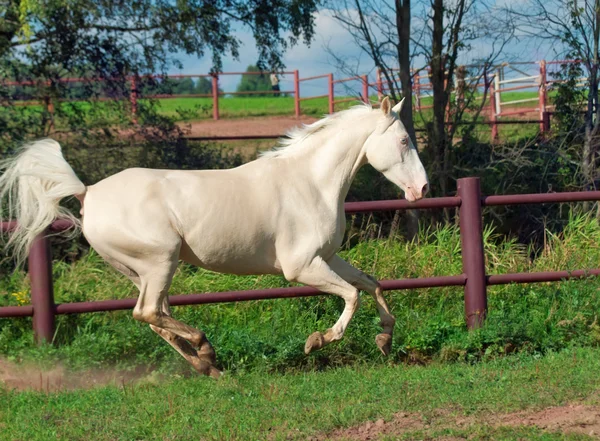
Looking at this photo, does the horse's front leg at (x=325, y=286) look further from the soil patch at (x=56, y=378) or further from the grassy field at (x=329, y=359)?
the soil patch at (x=56, y=378)

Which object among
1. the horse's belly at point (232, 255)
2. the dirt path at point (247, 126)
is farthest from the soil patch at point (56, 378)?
the dirt path at point (247, 126)

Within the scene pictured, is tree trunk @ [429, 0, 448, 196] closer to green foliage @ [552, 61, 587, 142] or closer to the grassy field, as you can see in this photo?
green foliage @ [552, 61, 587, 142]

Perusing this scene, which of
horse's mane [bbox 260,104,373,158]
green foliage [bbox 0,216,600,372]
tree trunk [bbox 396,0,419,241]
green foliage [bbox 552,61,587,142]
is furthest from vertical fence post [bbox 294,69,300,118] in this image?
horse's mane [bbox 260,104,373,158]

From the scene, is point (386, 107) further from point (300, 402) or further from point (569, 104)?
point (569, 104)

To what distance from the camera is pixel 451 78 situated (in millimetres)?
11961

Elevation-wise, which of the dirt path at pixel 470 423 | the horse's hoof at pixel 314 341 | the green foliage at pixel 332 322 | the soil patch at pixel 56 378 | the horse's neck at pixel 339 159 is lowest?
the soil patch at pixel 56 378

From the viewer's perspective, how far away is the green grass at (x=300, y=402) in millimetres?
4523

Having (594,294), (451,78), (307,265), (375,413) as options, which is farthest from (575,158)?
(375,413)

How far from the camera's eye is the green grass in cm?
452

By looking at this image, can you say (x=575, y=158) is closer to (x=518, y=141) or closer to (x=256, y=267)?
(x=518, y=141)

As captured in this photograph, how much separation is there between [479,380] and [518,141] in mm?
8825

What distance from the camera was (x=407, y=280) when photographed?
6.89m

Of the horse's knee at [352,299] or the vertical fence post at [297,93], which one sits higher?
the vertical fence post at [297,93]

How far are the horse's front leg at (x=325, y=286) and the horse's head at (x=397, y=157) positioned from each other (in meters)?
0.80
